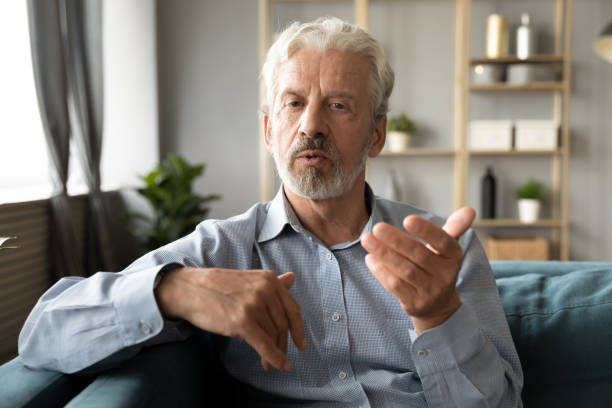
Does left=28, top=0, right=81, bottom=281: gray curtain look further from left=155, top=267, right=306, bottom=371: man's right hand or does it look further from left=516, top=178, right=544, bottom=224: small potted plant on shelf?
left=516, top=178, right=544, bottom=224: small potted plant on shelf

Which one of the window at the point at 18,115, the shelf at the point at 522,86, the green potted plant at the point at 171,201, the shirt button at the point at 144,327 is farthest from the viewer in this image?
the shelf at the point at 522,86

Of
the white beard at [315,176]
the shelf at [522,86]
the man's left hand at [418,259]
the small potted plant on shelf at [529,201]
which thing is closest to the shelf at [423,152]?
the shelf at [522,86]

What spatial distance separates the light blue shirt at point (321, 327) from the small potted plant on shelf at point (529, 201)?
133 inches

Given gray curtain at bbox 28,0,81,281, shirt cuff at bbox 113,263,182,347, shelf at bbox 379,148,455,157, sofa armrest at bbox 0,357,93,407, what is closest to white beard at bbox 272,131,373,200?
shirt cuff at bbox 113,263,182,347

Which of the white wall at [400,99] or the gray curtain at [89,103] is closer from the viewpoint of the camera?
the gray curtain at [89,103]

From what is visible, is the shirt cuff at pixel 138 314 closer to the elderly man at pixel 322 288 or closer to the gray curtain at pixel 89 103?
the elderly man at pixel 322 288

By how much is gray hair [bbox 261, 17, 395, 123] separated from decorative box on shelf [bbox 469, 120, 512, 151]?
10.6 feet

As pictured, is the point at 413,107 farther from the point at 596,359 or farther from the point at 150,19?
the point at 596,359

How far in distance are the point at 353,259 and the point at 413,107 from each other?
11.9ft

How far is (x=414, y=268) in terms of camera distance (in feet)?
2.93

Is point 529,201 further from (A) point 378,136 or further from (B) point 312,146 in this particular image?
(B) point 312,146

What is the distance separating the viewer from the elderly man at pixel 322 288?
37.3 inches

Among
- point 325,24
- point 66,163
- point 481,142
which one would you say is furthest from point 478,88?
point 325,24

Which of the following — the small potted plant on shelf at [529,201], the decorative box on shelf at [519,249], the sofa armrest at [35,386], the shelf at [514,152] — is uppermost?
the shelf at [514,152]
